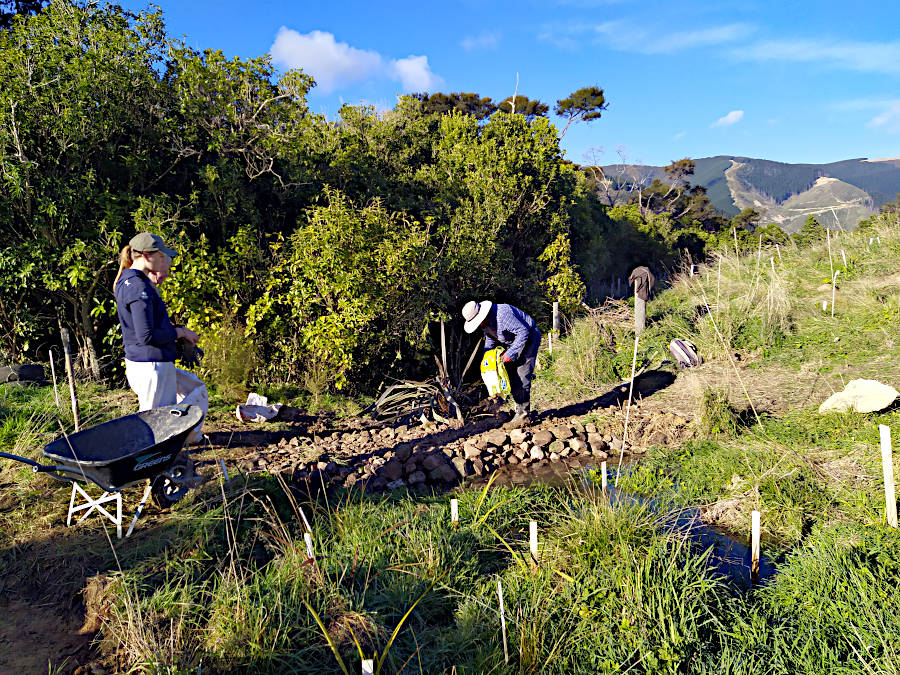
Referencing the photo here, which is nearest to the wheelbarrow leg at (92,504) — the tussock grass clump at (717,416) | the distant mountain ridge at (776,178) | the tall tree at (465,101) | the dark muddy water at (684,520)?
the dark muddy water at (684,520)

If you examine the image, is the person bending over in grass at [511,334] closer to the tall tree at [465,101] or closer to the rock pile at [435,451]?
the rock pile at [435,451]

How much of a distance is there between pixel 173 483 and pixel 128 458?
60cm

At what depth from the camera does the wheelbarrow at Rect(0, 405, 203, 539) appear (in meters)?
3.09

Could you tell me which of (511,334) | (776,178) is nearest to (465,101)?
(511,334)

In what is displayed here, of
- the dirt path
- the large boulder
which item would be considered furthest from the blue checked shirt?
the dirt path

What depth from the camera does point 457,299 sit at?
9.92m

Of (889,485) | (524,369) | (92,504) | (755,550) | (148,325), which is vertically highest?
(148,325)

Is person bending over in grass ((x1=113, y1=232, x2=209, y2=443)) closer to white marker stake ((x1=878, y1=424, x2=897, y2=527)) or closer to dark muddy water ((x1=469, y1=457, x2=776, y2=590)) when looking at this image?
dark muddy water ((x1=469, y1=457, x2=776, y2=590))

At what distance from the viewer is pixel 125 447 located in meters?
3.56

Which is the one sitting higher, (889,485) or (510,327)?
(510,327)

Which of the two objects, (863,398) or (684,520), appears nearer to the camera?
(684,520)

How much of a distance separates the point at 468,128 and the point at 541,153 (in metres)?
1.65

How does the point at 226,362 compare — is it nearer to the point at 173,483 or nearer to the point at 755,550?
the point at 173,483

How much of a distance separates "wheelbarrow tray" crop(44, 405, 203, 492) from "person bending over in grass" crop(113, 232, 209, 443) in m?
0.16
